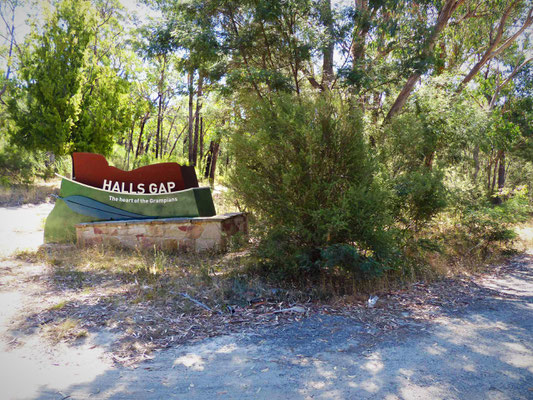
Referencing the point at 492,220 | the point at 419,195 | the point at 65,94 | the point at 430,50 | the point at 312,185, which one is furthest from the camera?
the point at 65,94

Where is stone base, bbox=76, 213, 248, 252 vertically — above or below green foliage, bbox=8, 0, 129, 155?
below

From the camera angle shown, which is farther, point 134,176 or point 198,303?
point 134,176

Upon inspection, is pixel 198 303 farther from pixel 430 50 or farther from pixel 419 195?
pixel 430 50

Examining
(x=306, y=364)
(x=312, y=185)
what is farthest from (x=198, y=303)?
(x=312, y=185)

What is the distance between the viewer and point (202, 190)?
28.3ft

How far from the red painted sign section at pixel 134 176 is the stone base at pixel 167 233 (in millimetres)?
828

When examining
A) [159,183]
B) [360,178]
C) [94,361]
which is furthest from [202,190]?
[94,361]

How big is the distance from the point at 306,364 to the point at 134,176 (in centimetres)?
667

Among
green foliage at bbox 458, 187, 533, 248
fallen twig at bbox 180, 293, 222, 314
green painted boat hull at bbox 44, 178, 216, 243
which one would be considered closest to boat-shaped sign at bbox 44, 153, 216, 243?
green painted boat hull at bbox 44, 178, 216, 243

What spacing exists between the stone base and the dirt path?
3684 mm

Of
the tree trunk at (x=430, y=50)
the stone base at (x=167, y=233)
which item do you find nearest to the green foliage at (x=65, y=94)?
the stone base at (x=167, y=233)

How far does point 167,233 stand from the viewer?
8422 millimetres

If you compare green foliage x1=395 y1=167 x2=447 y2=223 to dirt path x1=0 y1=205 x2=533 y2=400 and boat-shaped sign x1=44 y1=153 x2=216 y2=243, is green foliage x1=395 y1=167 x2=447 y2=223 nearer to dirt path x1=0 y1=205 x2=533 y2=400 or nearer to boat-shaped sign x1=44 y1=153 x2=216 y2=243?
dirt path x1=0 y1=205 x2=533 y2=400

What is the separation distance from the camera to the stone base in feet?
26.9
